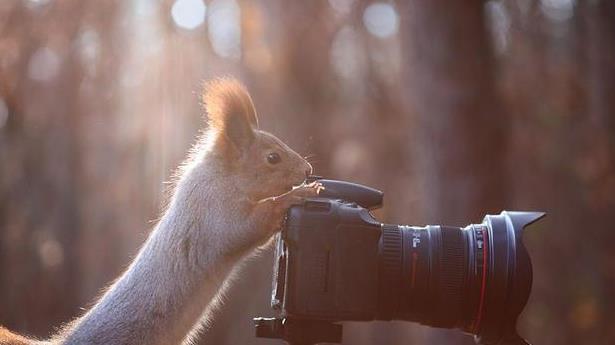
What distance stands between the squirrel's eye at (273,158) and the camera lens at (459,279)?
662mm

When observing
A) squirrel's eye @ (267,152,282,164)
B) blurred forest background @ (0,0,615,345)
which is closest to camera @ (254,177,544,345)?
squirrel's eye @ (267,152,282,164)

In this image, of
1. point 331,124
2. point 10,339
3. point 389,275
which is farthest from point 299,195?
point 331,124

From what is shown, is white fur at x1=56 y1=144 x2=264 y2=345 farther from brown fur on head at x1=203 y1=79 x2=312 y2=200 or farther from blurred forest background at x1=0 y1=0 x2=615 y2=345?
blurred forest background at x1=0 y1=0 x2=615 y2=345

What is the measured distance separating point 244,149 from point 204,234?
40 centimetres

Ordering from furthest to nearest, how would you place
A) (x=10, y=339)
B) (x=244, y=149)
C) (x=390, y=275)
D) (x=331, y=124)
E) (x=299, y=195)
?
(x=331, y=124)
(x=244, y=149)
(x=10, y=339)
(x=299, y=195)
(x=390, y=275)

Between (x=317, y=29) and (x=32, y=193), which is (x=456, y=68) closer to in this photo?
(x=317, y=29)

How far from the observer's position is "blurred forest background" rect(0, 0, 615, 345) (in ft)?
19.2

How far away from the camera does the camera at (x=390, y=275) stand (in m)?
2.99

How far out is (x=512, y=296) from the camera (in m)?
3.04

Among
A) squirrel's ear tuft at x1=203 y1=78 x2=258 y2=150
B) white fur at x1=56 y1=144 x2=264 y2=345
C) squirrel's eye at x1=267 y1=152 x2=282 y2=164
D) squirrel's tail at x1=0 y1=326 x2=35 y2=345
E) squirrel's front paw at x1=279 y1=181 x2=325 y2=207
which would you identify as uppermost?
squirrel's ear tuft at x1=203 y1=78 x2=258 y2=150

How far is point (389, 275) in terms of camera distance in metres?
3.07

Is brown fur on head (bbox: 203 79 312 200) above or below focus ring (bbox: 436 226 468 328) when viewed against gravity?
above

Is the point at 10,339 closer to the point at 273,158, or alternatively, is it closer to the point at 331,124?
the point at 273,158

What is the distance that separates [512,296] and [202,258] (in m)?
1.17
